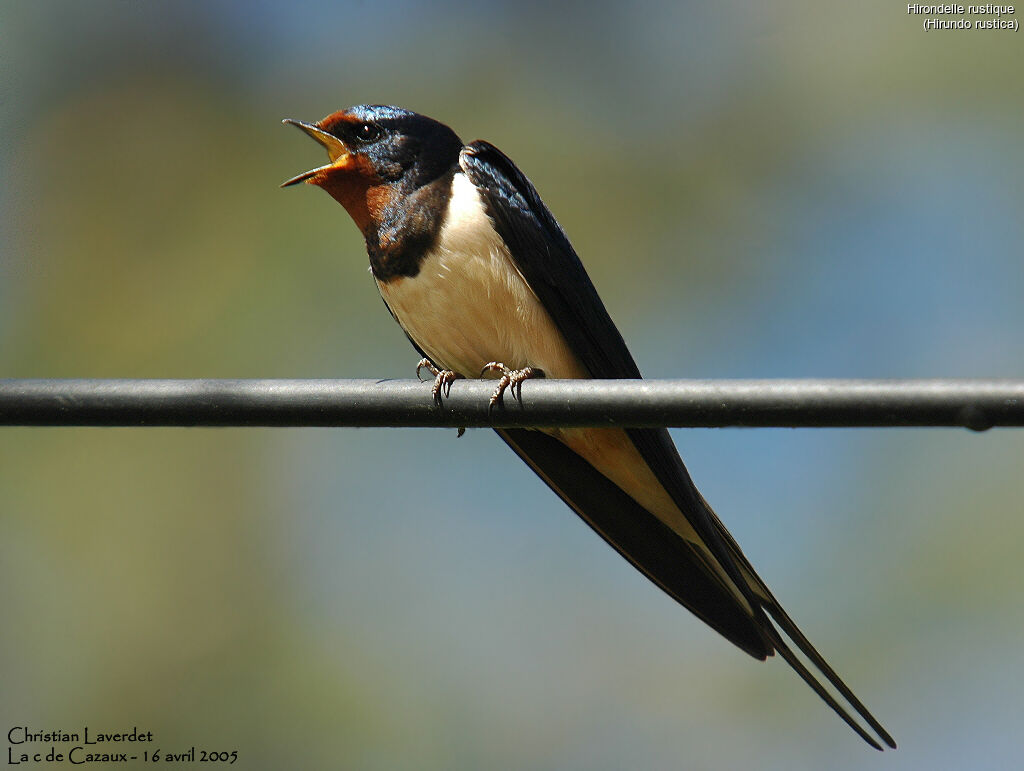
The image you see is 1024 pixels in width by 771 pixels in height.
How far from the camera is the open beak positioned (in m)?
3.60

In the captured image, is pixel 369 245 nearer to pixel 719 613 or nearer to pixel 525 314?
pixel 525 314

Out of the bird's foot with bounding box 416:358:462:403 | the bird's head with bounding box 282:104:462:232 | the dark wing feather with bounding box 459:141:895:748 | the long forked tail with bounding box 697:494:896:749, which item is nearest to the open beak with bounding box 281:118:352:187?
the bird's head with bounding box 282:104:462:232

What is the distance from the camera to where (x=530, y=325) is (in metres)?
3.29

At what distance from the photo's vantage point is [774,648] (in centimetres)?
289

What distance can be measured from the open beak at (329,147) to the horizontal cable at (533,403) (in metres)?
1.73

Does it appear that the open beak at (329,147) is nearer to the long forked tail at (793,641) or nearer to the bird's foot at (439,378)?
the bird's foot at (439,378)

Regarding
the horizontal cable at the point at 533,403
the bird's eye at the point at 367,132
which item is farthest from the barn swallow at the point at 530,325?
the horizontal cable at the point at 533,403

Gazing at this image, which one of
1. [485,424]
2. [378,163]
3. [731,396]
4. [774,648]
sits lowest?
[774,648]

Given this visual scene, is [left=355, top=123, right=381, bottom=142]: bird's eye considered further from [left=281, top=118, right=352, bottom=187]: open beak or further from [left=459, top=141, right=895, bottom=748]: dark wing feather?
[left=459, top=141, right=895, bottom=748]: dark wing feather

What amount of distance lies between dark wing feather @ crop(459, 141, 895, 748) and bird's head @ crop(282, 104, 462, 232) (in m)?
0.14

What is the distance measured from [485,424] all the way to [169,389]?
23.6 inches

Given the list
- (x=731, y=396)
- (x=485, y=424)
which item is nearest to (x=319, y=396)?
(x=485, y=424)

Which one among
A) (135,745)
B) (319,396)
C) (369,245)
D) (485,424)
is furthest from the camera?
(135,745)

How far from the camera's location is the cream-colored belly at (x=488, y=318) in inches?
129
